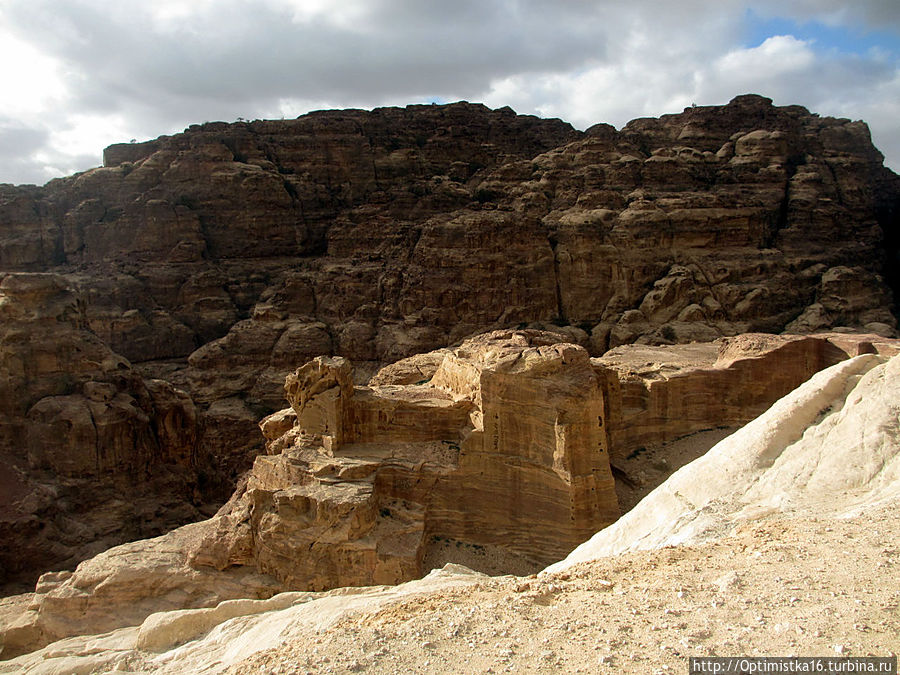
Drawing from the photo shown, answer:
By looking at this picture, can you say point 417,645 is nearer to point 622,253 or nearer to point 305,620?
point 305,620

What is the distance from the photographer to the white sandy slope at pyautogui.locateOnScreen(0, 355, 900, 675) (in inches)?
289

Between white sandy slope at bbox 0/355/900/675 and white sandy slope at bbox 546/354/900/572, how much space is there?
0.05 feet

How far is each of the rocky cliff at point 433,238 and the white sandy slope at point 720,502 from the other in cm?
2567

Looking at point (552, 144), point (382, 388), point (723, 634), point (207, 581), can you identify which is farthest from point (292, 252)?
point (723, 634)

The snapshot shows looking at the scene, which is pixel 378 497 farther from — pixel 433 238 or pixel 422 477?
pixel 433 238

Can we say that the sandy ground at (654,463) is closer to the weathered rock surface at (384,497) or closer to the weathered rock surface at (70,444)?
the weathered rock surface at (384,497)

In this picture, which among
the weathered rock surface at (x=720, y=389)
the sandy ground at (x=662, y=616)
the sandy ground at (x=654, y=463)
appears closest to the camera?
the sandy ground at (x=662, y=616)

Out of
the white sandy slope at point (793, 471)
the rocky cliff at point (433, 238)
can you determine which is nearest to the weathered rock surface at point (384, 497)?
the white sandy slope at point (793, 471)

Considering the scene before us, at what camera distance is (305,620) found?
748 centimetres

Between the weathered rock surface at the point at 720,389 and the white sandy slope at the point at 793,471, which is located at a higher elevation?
the white sandy slope at the point at 793,471

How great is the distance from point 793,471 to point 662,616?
12.1 feet

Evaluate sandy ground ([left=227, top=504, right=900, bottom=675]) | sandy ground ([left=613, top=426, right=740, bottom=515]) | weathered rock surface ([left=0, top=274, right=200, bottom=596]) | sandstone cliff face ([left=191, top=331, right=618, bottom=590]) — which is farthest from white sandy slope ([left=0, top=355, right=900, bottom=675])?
weathered rock surface ([left=0, top=274, right=200, bottom=596])

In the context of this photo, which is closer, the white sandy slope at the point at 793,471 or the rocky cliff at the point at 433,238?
the white sandy slope at the point at 793,471

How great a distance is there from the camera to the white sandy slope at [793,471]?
740 centimetres
